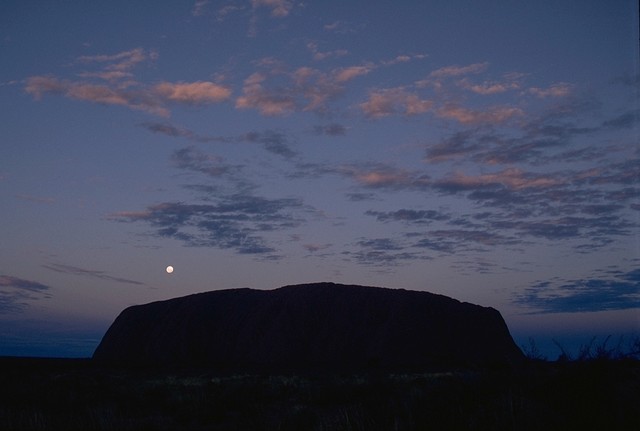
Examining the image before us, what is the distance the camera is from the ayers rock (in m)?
55.0

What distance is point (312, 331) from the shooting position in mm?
59250

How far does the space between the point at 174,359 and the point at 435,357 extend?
2865 centimetres

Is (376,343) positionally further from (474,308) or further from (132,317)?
(132,317)

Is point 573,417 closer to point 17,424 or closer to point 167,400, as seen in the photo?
point 17,424

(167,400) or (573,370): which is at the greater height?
(573,370)

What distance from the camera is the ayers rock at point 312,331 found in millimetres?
55031

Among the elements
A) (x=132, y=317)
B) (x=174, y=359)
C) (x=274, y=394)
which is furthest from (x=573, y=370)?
(x=132, y=317)

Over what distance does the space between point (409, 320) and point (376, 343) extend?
4.48 m

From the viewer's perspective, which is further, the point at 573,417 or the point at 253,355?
the point at 253,355

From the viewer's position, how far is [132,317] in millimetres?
69875

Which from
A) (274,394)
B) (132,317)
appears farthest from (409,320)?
(274,394)

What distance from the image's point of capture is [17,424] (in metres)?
9.36

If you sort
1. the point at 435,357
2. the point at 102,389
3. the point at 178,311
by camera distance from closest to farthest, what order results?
the point at 102,389 < the point at 435,357 < the point at 178,311

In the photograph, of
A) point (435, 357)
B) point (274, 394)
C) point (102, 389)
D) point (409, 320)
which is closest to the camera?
point (274, 394)
